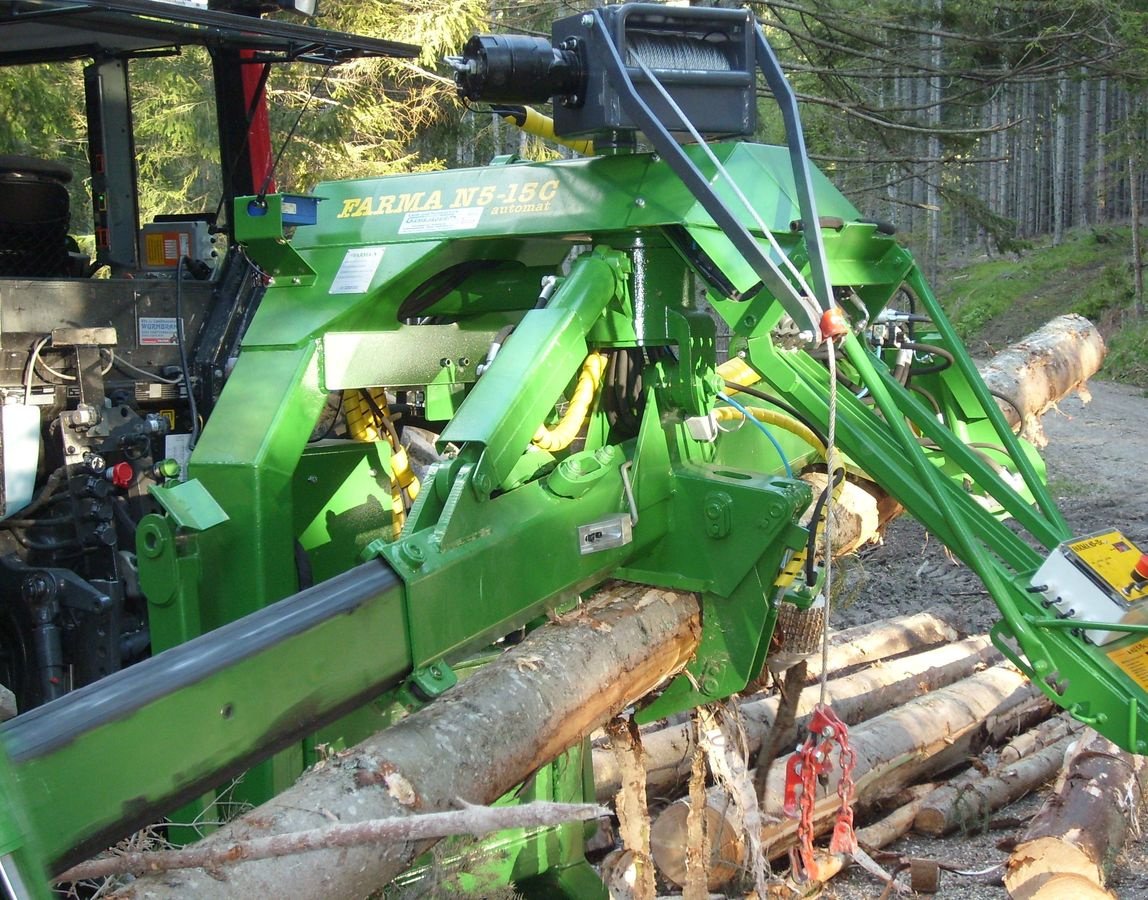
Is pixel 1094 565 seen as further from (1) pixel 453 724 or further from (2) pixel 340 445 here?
(2) pixel 340 445

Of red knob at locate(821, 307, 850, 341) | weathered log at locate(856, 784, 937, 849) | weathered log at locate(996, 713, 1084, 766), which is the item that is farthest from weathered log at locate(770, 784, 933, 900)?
red knob at locate(821, 307, 850, 341)

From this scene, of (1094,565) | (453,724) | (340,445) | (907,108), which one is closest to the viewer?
(453,724)

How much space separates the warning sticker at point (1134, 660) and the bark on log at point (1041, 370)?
3.55 m

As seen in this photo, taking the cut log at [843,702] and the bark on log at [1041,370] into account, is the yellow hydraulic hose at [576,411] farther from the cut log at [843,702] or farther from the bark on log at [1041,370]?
the bark on log at [1041,370]

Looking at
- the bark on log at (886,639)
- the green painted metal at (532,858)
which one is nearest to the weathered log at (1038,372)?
the bark on log at (886,639)

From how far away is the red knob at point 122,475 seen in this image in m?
4.29

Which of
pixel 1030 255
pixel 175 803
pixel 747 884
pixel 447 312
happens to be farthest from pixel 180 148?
pixel 1030 255

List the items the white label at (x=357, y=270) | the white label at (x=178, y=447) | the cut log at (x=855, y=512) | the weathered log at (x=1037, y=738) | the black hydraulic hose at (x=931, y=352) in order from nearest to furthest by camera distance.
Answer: the white label at (x=357, y=270)
the white label at (x=178, y=447)
the black hydraulic hose at (x=931, y=352)
the cut log at (x=855, y=512)
the weathered log at (x=1037, y=738)

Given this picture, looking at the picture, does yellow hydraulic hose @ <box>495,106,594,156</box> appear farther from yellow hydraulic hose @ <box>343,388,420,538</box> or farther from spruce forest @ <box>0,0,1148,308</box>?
spruce forest @ <box>0,0,1148,308</box>

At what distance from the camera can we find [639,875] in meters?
4.34

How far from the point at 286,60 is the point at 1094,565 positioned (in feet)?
11.8

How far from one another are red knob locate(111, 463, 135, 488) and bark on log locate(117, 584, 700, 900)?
1.63 m

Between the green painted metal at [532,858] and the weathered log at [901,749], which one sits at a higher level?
the green painted metal at [532,858]

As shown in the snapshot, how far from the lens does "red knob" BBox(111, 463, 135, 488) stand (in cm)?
429
